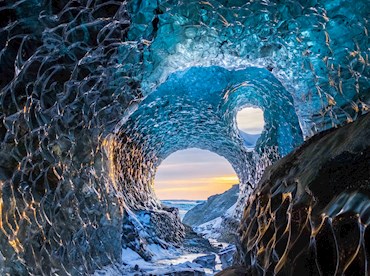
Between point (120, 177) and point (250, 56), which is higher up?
point (250, 56)

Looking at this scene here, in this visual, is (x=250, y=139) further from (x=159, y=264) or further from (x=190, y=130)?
(x=159, y=264)

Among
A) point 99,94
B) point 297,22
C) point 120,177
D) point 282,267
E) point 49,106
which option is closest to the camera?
point 282,267

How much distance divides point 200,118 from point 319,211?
947cm

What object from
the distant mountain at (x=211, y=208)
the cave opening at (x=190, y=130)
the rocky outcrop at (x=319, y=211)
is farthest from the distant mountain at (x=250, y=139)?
the rocky outcrop at (x=319, y=211)

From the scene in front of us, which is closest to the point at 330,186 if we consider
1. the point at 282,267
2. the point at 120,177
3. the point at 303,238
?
the point at 303,238

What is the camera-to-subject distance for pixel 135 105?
7359mm

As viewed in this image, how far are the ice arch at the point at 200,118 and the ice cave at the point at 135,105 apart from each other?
2.77 feet

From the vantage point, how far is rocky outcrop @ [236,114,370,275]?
7.75 feet

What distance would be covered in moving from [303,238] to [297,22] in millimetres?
3422

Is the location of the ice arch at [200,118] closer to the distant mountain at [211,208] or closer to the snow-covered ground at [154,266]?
A: the snow-covered ground at [154,266]

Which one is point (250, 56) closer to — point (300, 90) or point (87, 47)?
point (300, 90)

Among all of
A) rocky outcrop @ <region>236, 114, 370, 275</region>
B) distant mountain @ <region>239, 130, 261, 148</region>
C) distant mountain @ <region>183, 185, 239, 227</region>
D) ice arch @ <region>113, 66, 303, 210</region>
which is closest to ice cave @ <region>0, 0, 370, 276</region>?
rocky outcrop @ <region>236, 114, 370, 275</region>

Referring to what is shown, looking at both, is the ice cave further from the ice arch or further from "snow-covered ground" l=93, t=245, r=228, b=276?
the ice arch

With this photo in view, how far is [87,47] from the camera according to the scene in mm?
4930
